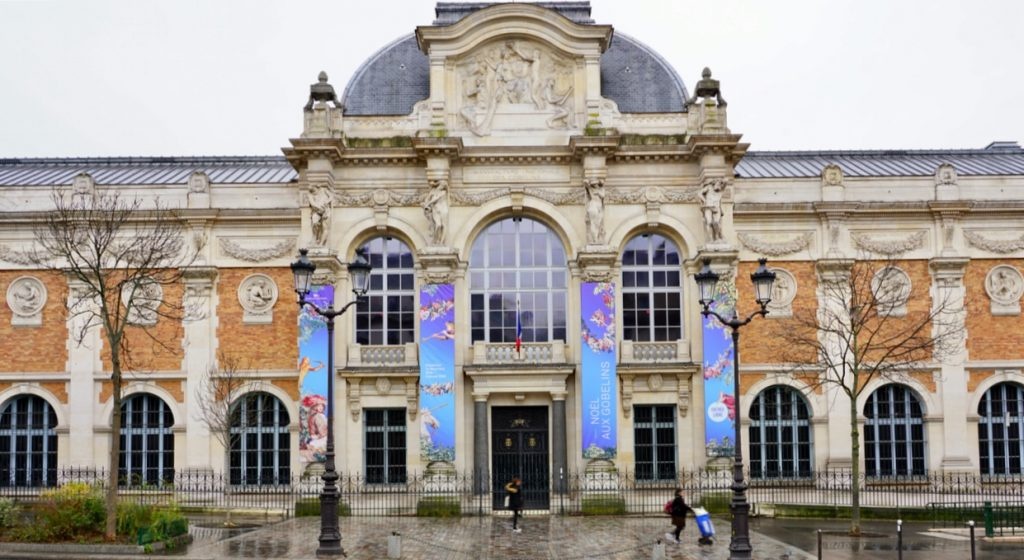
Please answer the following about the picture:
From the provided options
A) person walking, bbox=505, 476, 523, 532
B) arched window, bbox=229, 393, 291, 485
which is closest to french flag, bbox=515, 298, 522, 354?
person walking, bbox=505, 476, 523, 532

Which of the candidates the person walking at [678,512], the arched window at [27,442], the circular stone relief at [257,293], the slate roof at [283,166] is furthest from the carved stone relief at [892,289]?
the arched window at [27,442]

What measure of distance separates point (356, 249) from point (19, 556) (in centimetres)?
1594

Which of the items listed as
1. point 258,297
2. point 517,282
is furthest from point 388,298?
point 258,297

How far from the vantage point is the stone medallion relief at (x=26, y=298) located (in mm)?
36281

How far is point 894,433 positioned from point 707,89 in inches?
514

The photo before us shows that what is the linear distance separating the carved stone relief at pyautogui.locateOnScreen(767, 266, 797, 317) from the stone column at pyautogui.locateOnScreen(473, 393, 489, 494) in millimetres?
10277

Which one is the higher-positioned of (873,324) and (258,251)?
(258,251)

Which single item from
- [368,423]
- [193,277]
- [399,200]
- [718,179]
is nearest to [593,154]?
[718,179]

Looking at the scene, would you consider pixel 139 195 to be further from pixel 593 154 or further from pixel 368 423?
pixel 593 154

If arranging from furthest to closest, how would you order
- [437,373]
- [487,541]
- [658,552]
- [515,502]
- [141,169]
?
[141,169], [437,373], [515,502], [487,541], [658,552]

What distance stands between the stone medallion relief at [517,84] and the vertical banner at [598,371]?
5.89m

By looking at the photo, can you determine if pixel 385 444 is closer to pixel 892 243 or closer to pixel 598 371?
pixel 598 371

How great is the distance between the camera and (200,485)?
34906mm

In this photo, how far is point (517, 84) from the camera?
115 feet
